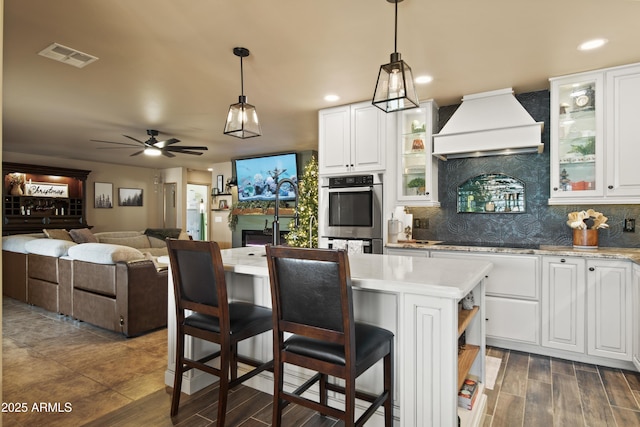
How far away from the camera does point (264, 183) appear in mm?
7418

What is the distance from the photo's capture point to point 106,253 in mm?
3734

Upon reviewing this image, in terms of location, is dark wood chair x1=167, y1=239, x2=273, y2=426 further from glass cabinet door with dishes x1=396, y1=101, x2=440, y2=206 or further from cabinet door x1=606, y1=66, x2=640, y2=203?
cabinet door x1=606, y1=66, x2=640, y2=203

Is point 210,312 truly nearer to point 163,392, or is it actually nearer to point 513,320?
point 163,392

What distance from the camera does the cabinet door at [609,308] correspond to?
2854 mm

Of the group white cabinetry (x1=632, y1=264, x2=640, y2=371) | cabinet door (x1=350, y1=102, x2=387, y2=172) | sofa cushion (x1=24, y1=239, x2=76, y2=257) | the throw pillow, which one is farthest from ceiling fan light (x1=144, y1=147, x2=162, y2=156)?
white cabinetry (x1=632, y1=264, x2=640, y2=371)

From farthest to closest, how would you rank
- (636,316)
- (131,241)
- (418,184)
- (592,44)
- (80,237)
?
(131,241), (80,237), (418,184), (636,316), (592,44)

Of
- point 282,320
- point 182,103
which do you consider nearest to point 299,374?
point 282,320

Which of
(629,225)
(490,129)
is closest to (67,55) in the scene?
(490,129)

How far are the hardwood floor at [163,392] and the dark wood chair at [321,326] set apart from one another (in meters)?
0.70

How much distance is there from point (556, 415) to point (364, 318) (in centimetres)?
140

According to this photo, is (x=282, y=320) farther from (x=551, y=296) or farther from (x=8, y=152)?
(x=8, y=152)

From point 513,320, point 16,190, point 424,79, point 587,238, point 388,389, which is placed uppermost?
point 424,79

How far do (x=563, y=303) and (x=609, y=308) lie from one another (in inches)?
12.0

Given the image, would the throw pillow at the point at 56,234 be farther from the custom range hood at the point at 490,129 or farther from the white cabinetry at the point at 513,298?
the white cabinetry at the point at 513,298
